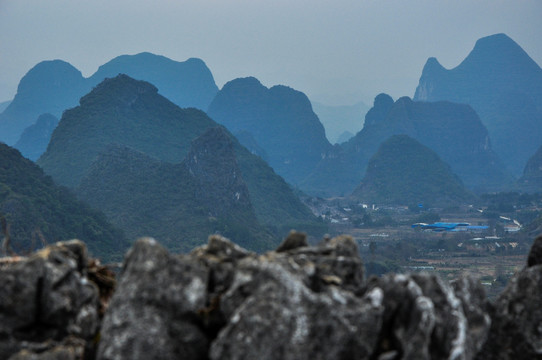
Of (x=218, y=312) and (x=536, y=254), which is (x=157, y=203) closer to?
(x=536, y=254)

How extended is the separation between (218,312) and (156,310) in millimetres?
973

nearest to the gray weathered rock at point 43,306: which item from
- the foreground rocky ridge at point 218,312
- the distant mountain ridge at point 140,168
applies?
the foreground rocky ridge at point 218,312

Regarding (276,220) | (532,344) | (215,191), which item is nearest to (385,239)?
(276,220)

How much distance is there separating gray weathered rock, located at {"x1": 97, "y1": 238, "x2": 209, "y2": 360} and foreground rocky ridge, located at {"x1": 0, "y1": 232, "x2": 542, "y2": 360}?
0.01 meters

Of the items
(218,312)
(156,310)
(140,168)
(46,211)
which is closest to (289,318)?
(218,312)

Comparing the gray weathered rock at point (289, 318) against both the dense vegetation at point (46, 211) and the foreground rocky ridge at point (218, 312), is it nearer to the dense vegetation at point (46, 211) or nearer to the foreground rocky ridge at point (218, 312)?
the foreground rocky ridge at point (218, 312)

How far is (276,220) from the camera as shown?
192 m

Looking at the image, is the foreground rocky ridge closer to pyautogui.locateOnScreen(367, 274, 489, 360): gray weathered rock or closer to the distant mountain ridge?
pyautogui.locateOnScreen(367, 274, 489, 360): gray weathered rock

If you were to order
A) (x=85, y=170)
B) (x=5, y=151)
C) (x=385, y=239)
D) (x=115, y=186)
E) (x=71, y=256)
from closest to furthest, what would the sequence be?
(x=71, y=256) < (x=5, y=151) < (x=115, y=186) < (x=85, y=170) < (x=385, y=239)

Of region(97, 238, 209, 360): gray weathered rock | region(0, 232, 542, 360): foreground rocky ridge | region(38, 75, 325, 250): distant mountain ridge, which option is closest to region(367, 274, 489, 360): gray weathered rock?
region(0, 232, 542, 360): foreground rocky ridge

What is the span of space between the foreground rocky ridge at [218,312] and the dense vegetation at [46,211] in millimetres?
83463

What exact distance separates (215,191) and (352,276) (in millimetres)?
154927

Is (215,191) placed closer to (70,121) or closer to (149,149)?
(149,149)

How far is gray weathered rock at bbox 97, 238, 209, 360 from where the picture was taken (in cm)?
820
